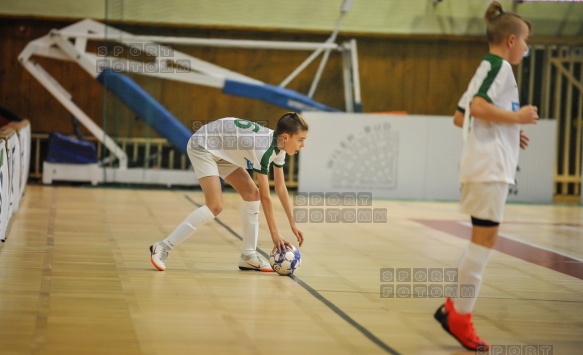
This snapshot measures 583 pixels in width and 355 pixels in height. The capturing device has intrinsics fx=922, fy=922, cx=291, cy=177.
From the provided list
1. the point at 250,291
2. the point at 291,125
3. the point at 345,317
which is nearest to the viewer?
the point at 345,317

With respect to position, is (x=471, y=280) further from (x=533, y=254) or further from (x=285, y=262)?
(x=533, y=254)

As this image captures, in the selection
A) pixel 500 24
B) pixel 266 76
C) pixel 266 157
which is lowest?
pixel 266 157

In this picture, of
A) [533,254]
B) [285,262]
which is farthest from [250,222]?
[533,254]

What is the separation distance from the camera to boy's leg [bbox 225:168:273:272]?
6.88 m

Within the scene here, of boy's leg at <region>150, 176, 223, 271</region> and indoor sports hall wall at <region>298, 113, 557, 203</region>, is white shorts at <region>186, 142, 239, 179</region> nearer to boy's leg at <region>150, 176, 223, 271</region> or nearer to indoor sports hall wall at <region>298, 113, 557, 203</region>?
Result: boy's leg at <region>150, 176, 223, 271</region>

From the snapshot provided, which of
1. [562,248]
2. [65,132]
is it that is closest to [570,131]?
[562,248]

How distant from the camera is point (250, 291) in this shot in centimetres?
614

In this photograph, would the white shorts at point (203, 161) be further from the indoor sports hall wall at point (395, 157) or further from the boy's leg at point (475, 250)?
the indoor sports hall wall at point (395, 157)

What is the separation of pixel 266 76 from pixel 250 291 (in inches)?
408

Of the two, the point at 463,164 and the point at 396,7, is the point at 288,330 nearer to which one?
the point at 463,164

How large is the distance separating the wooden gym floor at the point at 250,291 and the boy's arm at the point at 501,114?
3.86 feet

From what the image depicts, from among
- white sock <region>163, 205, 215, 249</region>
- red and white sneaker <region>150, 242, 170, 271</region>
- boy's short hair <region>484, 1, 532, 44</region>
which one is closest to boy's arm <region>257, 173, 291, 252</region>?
white sock <region>163, 205, 215, 249</region>

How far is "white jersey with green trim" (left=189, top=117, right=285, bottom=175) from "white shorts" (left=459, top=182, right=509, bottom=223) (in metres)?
2.13

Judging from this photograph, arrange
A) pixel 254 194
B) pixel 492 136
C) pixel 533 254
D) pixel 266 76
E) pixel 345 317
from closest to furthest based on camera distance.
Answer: pixel 492 136 → pixel 345 317 → pixel 254 194 → pixel 533 254 → pixel 266 76
